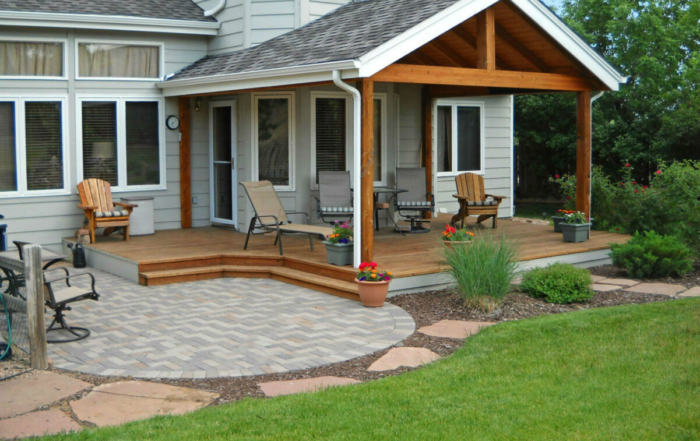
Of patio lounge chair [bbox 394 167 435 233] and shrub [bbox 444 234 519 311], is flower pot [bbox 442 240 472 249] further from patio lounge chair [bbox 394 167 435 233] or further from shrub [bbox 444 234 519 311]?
patio lounge chair [bbox 394 167 435 233]

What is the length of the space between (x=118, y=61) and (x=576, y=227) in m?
6.69

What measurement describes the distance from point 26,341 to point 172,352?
1091 millimetres

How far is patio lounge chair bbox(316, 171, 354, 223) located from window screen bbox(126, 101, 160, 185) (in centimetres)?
261

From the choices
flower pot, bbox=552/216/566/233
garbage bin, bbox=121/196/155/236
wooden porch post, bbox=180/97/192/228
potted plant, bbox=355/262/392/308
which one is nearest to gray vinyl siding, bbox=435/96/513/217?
flower pot, bbox=552/216/566/233

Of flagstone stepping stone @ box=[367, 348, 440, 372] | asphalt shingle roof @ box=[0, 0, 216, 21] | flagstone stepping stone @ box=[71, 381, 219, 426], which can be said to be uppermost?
asphalt shingle roof @ box=[0, 0, 216, 21]

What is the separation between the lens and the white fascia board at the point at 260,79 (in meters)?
7.33

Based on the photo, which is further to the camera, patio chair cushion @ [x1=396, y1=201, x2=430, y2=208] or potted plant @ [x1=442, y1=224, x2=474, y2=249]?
patio chair cushion @ [x1=396, y1=201, x2=430, y2=208]

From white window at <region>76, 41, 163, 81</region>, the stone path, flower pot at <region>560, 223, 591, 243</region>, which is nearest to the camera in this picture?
the stone path

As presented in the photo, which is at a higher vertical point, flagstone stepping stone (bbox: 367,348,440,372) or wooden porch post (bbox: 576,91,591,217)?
wooden porch post (bbox: 576,91,591,217)

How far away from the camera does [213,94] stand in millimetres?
10742

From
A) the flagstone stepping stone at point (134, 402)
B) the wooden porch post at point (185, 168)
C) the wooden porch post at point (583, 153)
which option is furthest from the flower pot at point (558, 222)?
the flagstone stepping stone at point (134, 402)

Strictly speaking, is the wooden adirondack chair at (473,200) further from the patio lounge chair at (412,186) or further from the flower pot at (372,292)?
the flower pot at (372,292)

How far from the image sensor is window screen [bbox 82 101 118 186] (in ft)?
33.7

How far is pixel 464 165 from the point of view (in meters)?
13.5
